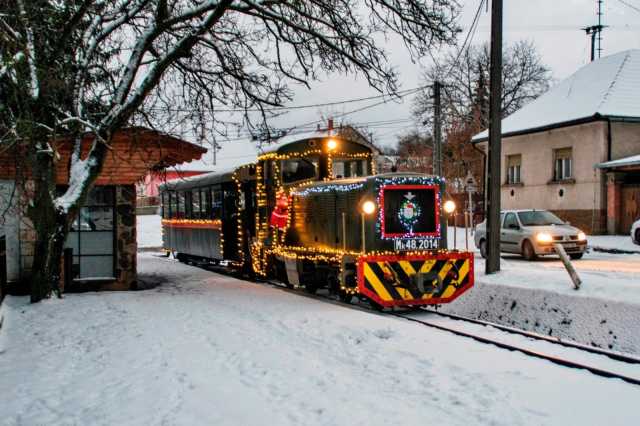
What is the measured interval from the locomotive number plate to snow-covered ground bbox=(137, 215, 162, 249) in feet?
84.0

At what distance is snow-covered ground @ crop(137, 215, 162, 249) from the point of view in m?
38.4

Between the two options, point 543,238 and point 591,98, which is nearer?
point 543,238

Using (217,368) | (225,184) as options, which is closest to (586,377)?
(217,368)

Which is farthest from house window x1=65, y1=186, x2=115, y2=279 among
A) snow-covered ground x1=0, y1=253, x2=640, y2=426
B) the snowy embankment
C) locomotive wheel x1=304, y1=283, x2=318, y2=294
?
the snowy embankment

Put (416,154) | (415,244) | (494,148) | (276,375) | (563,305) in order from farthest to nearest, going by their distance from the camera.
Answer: (416,154)
(494,148)
(415,244)
(563,305)
(276,375)

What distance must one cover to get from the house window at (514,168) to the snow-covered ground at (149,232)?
1868 centimetres

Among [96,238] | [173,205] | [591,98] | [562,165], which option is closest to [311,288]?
[96,238]

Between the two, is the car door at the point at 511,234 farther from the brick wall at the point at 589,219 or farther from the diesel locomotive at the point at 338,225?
the brick wall at the point at 589,219

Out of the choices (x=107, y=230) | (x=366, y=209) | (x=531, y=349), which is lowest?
(x=531, y=349)

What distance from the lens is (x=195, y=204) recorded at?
20.0m

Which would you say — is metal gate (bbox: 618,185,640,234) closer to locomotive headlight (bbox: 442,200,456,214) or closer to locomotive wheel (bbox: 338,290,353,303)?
locomotive headlight (bbox: 442,200,456,214)

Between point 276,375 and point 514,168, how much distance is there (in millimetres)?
28819

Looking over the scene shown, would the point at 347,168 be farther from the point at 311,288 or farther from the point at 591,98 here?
the point at 591,98

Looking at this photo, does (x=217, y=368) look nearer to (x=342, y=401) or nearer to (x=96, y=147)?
(x=342, y=401)
